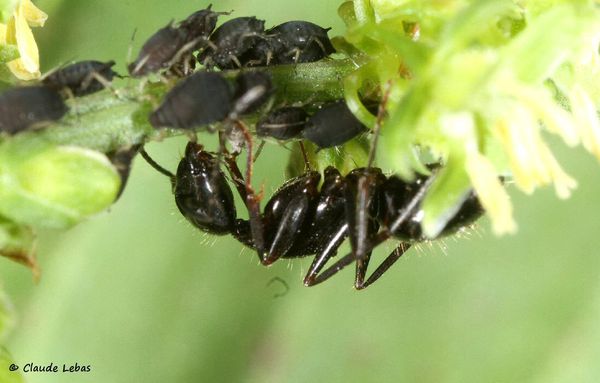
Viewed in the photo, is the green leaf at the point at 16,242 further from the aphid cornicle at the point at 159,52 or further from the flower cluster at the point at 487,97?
the flower cluster at the point at 487,97

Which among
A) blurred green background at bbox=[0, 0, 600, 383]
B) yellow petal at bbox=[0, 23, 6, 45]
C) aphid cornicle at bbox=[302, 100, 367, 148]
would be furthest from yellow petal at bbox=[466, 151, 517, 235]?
blurred green background at bbox=[0, 0, 600, 383]

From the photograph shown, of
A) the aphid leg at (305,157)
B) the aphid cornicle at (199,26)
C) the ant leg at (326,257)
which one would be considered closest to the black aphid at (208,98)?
the aphid cornicle at (199,26)

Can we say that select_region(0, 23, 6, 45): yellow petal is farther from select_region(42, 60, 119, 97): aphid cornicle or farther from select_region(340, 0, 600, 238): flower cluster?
select_region(340, 0, 600, 238): flower cluster

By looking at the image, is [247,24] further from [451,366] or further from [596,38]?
[451,366]

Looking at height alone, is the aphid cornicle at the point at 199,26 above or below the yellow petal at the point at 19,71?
below

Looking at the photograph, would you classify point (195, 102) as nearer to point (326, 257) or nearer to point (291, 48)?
point (291, 48)

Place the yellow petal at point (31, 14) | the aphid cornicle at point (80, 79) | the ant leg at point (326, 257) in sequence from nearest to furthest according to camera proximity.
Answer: the aphid cornicle at point (80, 79) < the yellow petal at point (31, 14) < the ant leg at point (326, 257)

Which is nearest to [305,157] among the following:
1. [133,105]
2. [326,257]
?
[326,257]

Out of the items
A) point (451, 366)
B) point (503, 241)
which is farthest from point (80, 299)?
point (503, 241)
